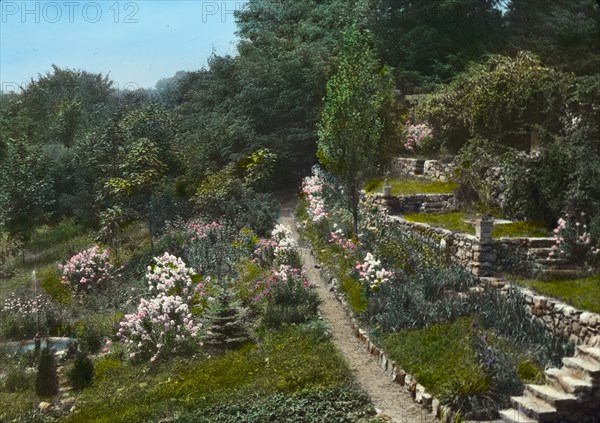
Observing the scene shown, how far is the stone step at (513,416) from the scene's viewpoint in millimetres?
8539

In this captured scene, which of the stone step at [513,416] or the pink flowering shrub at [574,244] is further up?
the pink flowering shrub at [574,244]

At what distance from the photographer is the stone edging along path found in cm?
959

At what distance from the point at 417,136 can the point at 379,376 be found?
14.0 m

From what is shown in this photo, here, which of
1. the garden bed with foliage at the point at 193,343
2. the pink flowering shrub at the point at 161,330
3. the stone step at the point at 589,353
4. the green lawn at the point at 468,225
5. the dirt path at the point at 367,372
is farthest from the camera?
the green lawn at the point at 468,225

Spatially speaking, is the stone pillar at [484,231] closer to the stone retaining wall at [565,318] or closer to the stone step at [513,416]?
the stone retaining wall at [565,318]

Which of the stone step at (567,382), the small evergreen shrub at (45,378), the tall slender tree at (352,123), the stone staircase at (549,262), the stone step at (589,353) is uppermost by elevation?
the tall slender tree at (352,123)

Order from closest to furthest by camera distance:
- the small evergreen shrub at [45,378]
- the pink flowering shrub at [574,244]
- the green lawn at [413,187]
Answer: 1. the pink flowering shrub at [574,244]
2. the small evergreen shrub at [45,378]
3. the green lawn at [413,187]

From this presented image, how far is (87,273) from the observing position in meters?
19.6

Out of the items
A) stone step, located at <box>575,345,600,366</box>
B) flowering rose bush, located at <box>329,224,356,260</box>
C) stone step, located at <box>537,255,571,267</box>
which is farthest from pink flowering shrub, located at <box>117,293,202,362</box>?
stone step, located at <box>575,345,600,366</box>

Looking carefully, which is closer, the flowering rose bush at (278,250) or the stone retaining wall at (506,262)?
the stone retaining wall at (506,262)

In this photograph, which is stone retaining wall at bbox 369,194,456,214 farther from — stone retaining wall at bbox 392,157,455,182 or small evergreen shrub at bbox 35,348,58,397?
small evergreen shrub at bbox 35,348,58,397

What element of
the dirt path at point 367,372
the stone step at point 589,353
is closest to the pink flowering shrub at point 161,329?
the dirt path at point 367,372

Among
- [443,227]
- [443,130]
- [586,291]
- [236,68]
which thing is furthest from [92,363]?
[236,68]

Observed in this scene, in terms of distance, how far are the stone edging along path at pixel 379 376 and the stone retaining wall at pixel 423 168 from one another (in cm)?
→ 700
